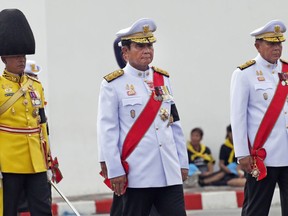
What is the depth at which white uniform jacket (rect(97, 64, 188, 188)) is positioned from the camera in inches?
308

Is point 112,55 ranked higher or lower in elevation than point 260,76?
lower

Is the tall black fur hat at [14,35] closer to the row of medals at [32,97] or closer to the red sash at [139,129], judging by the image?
the row of medals at [32,97]

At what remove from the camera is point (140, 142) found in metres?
7.86

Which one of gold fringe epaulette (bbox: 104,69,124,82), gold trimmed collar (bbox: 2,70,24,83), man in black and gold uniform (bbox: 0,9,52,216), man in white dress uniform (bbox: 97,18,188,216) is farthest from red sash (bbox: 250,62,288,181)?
gold trimmed collar (bbox: 2,70,24,83)

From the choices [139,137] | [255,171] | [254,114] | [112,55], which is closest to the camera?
[139,137]

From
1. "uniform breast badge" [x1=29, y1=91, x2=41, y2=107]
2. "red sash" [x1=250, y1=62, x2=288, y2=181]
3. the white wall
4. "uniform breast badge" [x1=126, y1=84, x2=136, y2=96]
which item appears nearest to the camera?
"uniform breast badge" [x1=126, y1=84, x2=136, y2=96]

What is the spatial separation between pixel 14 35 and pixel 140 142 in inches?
59.3

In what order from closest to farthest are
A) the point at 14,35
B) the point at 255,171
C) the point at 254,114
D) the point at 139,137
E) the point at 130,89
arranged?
the point at 139,137 < the point at 130,89 < the point at 255,171 < the point at 254,114 < the point at 14,35

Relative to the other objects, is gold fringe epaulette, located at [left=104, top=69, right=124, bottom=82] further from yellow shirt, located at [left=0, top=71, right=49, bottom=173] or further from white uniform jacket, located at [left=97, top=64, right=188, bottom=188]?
yellow shirt, located at [left=0, top=71, right=49, bottom=173]

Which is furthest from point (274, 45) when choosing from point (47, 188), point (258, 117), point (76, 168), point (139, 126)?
point (76, 168)

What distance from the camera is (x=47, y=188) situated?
8734mm

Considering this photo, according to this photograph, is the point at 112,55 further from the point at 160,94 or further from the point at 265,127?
the point at 160,94

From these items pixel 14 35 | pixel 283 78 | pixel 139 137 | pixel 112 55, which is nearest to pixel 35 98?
pixel 14 35

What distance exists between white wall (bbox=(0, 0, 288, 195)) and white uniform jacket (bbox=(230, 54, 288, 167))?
6.67 metres
